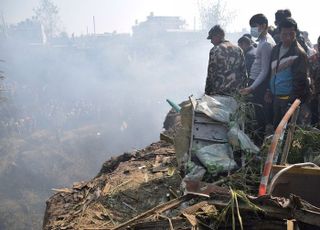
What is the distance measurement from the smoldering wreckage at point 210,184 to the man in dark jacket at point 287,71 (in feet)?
1.32

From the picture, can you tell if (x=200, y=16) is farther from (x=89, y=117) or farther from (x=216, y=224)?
(x=216, y=224)

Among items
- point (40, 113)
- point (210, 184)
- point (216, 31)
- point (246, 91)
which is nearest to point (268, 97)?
point (246, 91)

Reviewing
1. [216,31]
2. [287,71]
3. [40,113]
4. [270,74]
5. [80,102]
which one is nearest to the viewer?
[287,71]

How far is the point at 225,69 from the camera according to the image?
16.7ft

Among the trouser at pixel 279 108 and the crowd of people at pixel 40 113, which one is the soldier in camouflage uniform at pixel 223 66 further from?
the crowd of people at pixel 40 113

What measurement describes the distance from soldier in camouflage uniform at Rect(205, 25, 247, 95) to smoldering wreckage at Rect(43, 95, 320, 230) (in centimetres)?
38

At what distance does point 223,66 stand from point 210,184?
2.40 metres

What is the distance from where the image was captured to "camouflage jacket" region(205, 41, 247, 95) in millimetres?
5035

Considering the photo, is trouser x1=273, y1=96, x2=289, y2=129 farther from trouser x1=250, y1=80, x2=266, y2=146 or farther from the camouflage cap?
the camouflage cap

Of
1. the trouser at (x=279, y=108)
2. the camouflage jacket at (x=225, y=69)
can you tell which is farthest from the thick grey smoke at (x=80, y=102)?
the trouser at (x=279, y=108)

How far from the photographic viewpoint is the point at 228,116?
442cm

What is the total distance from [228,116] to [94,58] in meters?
28.8

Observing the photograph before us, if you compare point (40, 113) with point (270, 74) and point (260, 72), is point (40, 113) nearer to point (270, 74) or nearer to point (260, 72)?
point (260, 72)

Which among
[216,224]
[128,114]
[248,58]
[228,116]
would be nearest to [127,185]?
[228,116]
